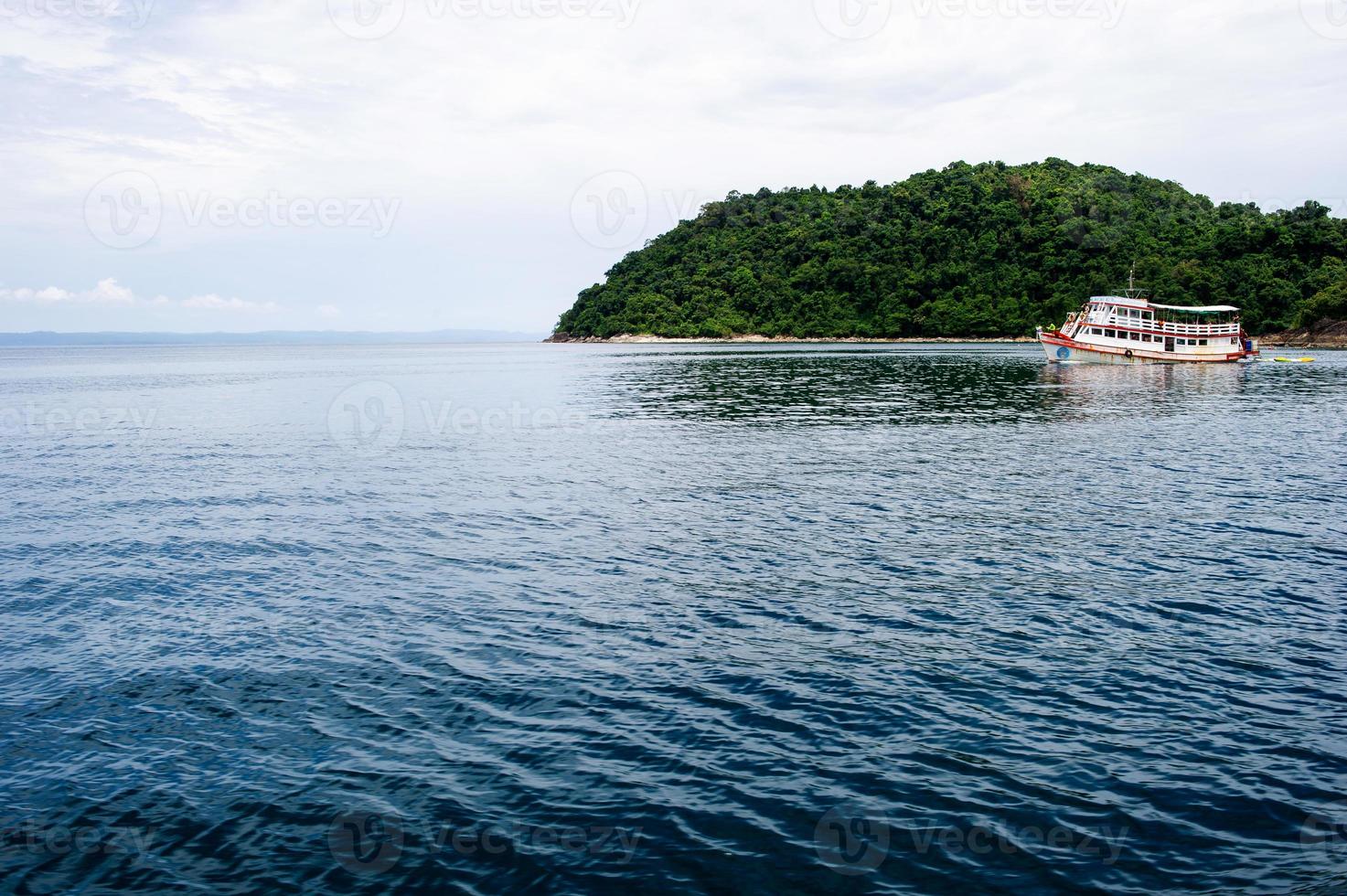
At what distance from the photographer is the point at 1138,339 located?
383ft

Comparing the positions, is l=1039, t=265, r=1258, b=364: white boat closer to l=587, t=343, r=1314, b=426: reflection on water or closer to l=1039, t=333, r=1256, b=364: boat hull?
l=1039, t=333, r=1256, b=364: boat hull

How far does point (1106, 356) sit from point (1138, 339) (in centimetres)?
474

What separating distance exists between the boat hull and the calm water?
8657 cm

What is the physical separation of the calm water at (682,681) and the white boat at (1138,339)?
284ft

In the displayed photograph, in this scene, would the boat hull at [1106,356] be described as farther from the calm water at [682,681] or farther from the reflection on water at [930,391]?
the calm water at [682,681]

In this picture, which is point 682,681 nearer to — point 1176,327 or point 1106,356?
point 1106,356

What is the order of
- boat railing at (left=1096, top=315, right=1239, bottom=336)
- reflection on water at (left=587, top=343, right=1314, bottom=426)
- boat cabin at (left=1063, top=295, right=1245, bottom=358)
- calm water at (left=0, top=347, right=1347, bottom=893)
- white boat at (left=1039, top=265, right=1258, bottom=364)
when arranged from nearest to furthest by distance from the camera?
1. calm water at (left=0, top=347, right=1347, bottom=893)
2. reflection on water at (left=587, top=343, right=1314, bottom=426)
3. boat railing at (left=1096, top=315, right=1239, bottom=336)
4. boat cabin at (left=1063, top=295, right=1245, bottom=358)
5. white boat at (left=1039, top=265, right=1258, bottom=364)

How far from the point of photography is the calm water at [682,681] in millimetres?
10578

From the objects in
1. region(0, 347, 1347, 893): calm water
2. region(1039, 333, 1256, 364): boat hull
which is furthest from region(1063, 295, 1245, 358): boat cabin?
region(0, 347, 1347, 893): calm water

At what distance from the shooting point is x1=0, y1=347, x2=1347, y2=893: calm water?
34.7 ft

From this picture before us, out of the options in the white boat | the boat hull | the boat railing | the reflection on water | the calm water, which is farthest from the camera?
the boat hull

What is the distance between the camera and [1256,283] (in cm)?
17300

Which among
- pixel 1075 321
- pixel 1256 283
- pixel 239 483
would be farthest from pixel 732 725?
pixel 1256 283

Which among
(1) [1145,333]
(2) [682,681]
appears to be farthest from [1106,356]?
(2) [682,681]
